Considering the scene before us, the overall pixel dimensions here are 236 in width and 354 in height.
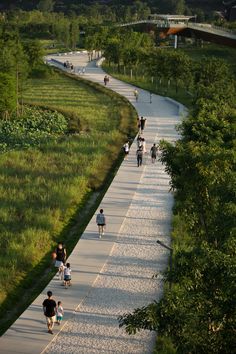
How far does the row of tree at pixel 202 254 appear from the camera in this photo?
9711 millimetres

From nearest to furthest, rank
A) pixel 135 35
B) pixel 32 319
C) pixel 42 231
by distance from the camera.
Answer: pixel 32 319 < pixel 42 231 < pixel 135 35

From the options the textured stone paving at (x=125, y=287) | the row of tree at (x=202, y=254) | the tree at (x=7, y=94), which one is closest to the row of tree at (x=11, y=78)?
the tree at (x=7, y=94)

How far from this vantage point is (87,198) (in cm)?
2616

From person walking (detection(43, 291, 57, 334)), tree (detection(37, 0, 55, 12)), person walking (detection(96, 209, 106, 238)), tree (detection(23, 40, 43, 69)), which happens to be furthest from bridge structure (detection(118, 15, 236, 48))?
person walking (detection(43, 291, 57, 334))

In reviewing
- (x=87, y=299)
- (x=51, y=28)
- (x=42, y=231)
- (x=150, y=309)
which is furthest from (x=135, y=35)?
(x=150, y=309)

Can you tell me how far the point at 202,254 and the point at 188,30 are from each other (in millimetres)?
80186

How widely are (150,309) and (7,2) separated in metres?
164

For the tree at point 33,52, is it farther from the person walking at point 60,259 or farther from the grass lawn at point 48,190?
the person walking at point 60,259

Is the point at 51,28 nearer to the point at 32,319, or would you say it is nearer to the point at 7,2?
the point at 7,2

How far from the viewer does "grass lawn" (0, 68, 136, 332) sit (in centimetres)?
1855

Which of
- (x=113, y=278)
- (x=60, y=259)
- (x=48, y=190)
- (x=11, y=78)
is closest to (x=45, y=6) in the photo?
(x=11, y=78)

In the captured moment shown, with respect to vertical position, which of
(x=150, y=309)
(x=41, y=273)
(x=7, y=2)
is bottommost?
(x=41, y=273)

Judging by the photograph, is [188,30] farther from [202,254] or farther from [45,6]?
[202,254]

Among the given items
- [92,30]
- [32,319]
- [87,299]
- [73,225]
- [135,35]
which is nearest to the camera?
[32,319]
